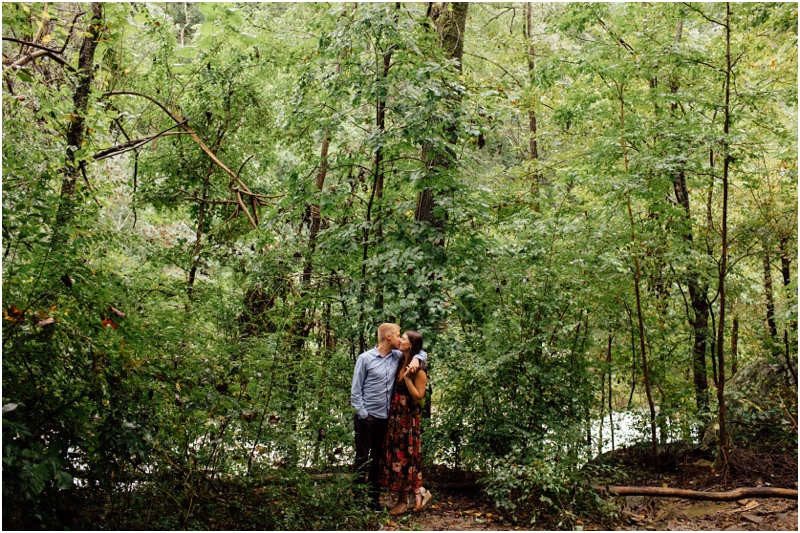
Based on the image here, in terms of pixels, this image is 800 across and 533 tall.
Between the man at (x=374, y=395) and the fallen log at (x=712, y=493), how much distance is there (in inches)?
84.8

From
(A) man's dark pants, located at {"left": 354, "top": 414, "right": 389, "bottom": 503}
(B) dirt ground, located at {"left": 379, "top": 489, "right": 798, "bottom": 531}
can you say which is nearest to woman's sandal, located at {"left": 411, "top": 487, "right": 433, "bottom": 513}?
(B) dirt ground, located at {"left": 379, "top": 489, "right": 798, "bottom": 531}

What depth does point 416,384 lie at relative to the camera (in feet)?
16.2

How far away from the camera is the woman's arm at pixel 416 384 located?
4.92 meters

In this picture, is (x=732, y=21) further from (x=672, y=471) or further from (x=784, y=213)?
(x=672, y=471)

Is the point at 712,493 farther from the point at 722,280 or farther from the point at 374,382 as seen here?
the point at 374,382

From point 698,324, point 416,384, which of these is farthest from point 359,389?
point 698,324

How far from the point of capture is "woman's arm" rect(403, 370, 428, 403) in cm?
492

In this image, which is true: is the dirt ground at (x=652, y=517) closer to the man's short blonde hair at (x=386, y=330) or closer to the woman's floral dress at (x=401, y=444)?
the woman's floral dress at (x=401, y=444)

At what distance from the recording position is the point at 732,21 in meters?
5.75

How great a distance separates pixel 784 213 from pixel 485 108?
355 centimetres

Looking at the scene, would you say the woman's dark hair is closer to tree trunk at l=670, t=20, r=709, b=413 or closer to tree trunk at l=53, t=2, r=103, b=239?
tree trunk at l=53, t=2, r=103, b=239

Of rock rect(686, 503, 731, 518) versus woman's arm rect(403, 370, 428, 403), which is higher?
woman's arm rect(403, 370, 428, 403)

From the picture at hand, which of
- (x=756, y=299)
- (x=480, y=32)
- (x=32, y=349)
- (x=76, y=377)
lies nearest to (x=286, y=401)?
(x=76, y=377)

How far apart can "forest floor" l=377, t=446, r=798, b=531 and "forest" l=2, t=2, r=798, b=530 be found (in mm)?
48
